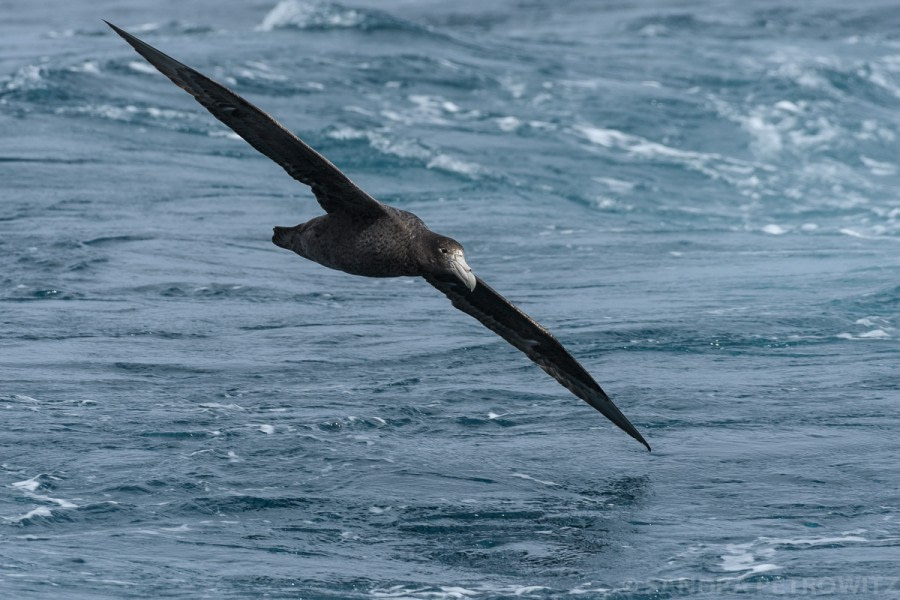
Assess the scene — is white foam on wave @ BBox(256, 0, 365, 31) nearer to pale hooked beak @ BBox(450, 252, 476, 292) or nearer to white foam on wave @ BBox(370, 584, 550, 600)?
pale hooked beak @ BBox(450, 252, 476, 292)

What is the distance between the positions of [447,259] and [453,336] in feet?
19.5

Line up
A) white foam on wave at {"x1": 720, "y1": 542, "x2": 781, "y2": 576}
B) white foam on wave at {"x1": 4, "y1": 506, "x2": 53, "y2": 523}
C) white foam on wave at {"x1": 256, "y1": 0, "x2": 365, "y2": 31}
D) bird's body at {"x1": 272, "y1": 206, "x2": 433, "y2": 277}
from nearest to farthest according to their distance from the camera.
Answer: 1. white foam on wave at {"x1": 720, "y1": 542, "x2": 781, "y2": 576}
2. bird's body at {"x1": 272, "y1": 206, "x2": 433, "y2": 277}
3. white foam on wave at {"x1": 4, "y1": 506, "x2": 53, "y2": 523}
4. white foam on wave at {"x1": 256, "y1": 0, "x2": 365, "y2": 31}

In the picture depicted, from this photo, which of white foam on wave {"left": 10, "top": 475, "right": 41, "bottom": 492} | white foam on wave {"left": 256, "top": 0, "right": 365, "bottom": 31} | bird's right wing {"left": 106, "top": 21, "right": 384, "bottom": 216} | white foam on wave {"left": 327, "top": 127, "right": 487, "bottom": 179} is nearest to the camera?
bird's right wing {"left": 106, "top": 21, "right": 384, "bottom": 216}

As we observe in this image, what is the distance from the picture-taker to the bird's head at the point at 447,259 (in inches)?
391

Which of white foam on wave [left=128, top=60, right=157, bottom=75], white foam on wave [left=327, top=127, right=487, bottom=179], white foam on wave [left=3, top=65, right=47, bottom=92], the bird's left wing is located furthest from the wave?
the bird's left wing

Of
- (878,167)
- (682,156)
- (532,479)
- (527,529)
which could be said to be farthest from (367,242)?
(878,167)

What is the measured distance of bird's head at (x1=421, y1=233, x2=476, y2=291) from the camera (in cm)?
992

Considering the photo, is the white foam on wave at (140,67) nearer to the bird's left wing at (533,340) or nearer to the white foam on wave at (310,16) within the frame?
the white foam on wave at (310,16)

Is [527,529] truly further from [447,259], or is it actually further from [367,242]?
[367,242]

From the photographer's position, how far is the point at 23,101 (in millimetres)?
26953

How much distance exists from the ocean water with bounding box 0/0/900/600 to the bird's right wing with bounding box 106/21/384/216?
2.39 m

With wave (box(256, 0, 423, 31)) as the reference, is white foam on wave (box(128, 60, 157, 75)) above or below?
below

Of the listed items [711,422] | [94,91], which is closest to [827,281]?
[711,422]

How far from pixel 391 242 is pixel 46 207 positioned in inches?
472
